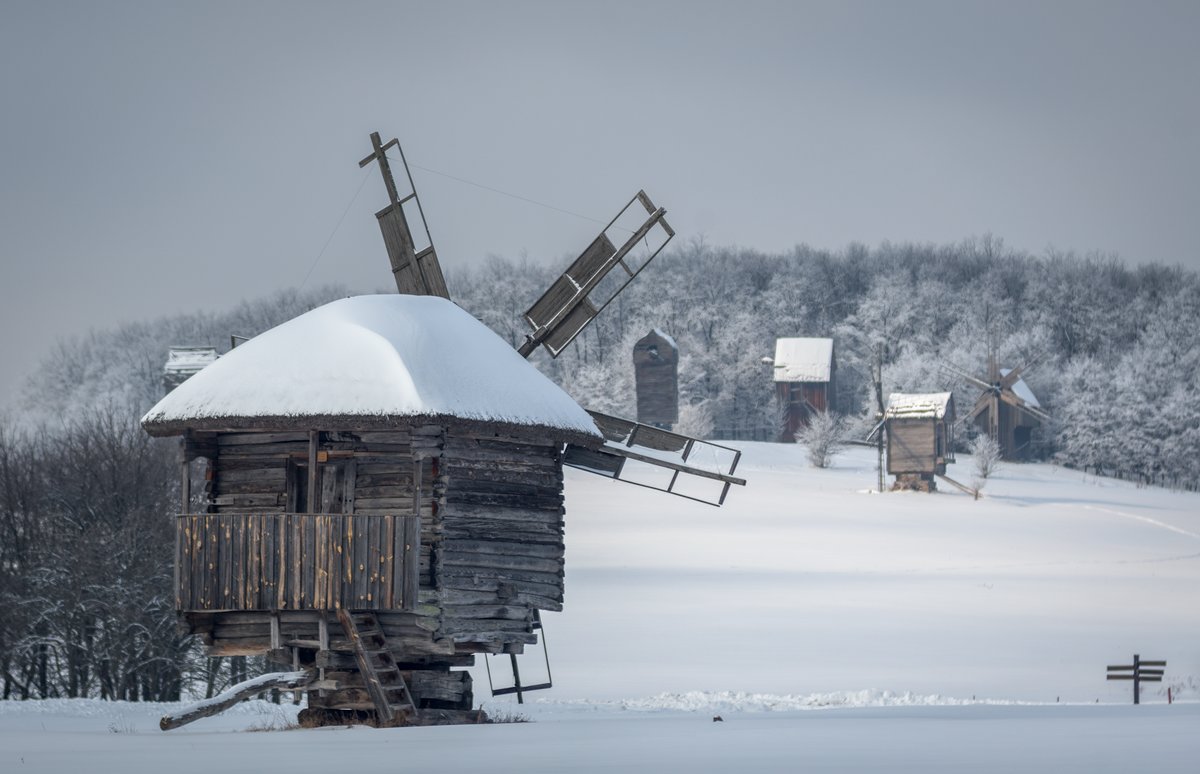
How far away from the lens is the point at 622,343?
114 meters

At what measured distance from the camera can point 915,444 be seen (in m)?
76.2

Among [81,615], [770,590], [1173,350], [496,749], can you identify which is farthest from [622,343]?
[496,749]

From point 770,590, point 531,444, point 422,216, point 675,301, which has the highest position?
point 675,301

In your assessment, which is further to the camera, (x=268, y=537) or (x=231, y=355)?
(x=231, y=355)

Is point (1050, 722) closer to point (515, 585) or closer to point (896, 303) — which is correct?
point (515, 585)

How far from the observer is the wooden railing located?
67.4 ft

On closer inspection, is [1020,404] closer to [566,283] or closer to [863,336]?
[863,336]

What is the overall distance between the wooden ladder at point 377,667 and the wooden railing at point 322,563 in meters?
0.55

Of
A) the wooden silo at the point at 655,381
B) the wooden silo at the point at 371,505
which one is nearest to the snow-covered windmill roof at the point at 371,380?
the wooden silo at the point at 371,505

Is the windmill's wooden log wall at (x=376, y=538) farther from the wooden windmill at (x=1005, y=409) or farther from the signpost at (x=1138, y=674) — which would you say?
the wooden windmill at (x=1005, y=409)

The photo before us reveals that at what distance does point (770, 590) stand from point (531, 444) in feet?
81.7

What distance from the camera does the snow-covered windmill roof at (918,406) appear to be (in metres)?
76.9

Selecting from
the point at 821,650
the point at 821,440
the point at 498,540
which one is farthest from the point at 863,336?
the point at 498,540

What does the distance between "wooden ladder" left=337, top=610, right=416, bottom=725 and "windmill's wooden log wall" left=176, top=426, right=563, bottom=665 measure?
33cm
